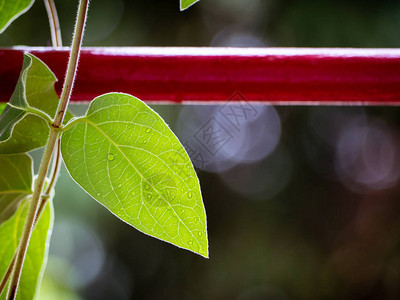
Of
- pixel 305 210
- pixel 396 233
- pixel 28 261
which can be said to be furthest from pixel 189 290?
pixel 28 261

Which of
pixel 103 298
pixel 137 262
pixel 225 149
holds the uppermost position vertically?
pixel 225 149

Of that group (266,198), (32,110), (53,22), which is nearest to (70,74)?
(32,110)

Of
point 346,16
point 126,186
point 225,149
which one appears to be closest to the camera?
point 126,186

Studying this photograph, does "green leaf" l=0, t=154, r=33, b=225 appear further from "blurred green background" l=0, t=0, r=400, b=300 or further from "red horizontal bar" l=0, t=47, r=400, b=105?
"blurred green background" l=0, t=0, r=400, b=300

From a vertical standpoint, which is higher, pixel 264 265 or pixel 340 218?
pixel 340 218

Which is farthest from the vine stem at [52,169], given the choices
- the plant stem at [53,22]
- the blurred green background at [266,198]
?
the blurred green background at [266,198]

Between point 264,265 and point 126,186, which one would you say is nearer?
point 126,186

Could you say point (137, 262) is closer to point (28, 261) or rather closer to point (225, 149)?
point (225, 149)
